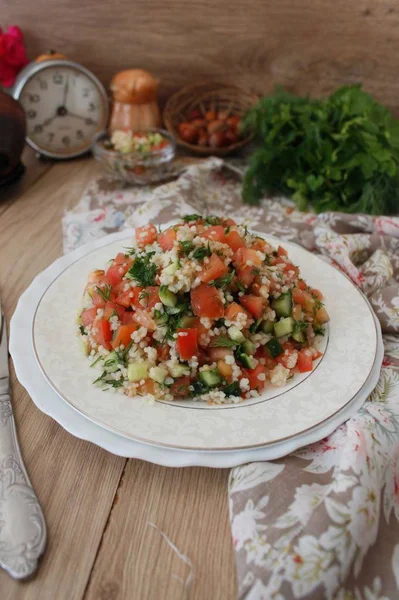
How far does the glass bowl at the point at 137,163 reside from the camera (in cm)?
249

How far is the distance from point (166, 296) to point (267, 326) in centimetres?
29

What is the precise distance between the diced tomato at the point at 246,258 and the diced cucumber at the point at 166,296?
0.74 feet

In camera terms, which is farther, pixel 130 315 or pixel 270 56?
pixel 270 56

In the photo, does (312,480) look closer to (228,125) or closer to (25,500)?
(25,500)

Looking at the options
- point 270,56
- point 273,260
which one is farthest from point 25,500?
point 270,56

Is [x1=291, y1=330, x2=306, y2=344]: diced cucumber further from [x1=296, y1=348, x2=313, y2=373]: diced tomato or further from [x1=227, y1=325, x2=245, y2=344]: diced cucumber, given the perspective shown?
[x1=227, y1=325, x2=245, y2=344]: diced cucumber

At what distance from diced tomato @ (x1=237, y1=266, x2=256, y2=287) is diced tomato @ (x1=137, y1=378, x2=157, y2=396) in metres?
0.37

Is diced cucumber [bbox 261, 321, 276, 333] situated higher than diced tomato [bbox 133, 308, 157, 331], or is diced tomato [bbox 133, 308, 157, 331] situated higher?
diced tomato [bbox 133, 308, 157, 331]

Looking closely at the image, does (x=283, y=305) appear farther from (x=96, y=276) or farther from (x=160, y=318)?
(x=96, y=276)

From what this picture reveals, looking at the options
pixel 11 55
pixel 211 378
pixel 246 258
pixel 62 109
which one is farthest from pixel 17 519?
pixel 11 55

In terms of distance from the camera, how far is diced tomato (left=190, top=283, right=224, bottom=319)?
4.40 ft

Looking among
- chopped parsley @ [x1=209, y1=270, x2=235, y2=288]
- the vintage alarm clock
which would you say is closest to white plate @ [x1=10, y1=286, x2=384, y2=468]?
chopped parsley @ [x1=209, y1=270, x2=235, y2=288]

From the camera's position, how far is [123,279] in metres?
1.46

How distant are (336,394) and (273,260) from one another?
48 cm
